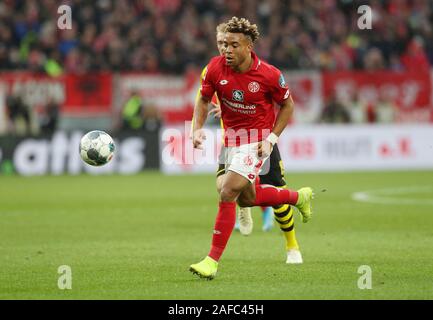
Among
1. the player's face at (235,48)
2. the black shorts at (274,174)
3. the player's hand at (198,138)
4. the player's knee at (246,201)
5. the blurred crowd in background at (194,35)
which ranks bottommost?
the player's knee at (246,201)

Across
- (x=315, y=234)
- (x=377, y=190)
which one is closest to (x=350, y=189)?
(x=377, y=190)

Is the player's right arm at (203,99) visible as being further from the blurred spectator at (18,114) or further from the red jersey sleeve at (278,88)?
the blurred spectator at (18,114)

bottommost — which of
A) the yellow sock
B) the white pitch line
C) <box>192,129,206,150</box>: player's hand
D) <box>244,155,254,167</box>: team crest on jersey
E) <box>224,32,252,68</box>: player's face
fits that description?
the white pitch line

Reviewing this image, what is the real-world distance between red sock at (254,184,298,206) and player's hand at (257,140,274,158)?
0.43 m

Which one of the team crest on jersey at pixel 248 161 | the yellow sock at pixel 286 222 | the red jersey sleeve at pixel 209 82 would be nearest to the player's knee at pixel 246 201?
the team crest on jersey at pixel 248 161

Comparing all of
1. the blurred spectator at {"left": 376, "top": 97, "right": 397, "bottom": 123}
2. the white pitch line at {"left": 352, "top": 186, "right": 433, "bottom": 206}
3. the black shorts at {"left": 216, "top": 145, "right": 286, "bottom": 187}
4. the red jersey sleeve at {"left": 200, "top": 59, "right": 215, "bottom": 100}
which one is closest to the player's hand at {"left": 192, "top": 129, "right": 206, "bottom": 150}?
the red jersey sleeve at {"left": 200, "top": 59, "right": 215, "bottom": 100}

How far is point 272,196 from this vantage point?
8984 millimetres

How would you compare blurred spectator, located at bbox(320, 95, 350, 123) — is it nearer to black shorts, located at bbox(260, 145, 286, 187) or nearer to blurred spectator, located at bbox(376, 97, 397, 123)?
blurred spectator, located at bbox(376, 97, 397, 123)

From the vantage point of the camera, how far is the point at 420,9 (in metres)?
29.6

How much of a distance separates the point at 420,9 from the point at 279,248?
66.9ft

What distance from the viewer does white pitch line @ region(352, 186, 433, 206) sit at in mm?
16469

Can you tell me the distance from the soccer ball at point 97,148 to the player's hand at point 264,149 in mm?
2208

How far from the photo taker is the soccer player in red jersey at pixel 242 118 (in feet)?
28.1

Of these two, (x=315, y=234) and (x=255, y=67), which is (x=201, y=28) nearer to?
(x=315, y=234)
